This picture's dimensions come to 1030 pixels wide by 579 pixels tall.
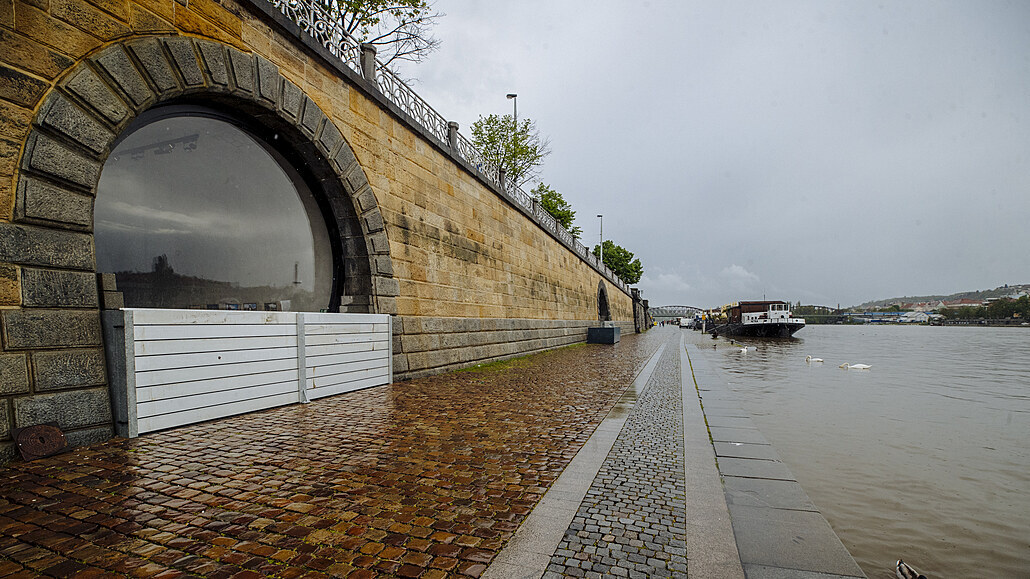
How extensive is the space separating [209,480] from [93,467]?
1119 millimetres

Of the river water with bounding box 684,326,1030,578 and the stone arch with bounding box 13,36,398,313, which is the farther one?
the stone arch with bounding box 13,36,398,313

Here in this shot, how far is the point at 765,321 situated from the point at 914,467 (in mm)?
44738

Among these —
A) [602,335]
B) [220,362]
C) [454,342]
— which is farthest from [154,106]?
[602,335]

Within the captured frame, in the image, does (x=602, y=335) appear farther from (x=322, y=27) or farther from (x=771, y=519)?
(x=771, y=519)

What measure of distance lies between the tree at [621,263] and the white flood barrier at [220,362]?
62.9 metres

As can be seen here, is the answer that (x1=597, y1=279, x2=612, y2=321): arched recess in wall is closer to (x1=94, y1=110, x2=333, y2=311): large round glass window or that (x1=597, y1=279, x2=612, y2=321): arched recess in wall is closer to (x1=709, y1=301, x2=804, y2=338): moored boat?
(x1=709, y1=301, x2=804, y2=338): moored boat

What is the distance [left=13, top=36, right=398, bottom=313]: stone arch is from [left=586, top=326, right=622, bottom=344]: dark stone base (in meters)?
16.9

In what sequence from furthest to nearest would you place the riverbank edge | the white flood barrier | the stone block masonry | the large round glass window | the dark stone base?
1. the dark stone base
2. the stone block masonry
3. the large round glass window
4. the white flood barrier
5. the riverbank edge

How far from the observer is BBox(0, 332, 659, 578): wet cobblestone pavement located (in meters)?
2.71

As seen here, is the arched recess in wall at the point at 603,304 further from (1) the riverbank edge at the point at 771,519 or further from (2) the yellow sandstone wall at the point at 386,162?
(1) the riverbank edge at the point at 771,519

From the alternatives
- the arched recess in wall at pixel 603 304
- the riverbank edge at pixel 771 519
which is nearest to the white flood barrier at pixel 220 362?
the riverbank edge at pixel 771 519

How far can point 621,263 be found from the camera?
246 ft

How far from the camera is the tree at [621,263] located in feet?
240

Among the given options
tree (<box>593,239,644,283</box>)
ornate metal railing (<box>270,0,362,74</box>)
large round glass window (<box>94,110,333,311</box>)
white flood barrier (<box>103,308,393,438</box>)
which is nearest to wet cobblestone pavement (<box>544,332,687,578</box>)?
white flood barrier (<box>103,308,393,438</box>)
